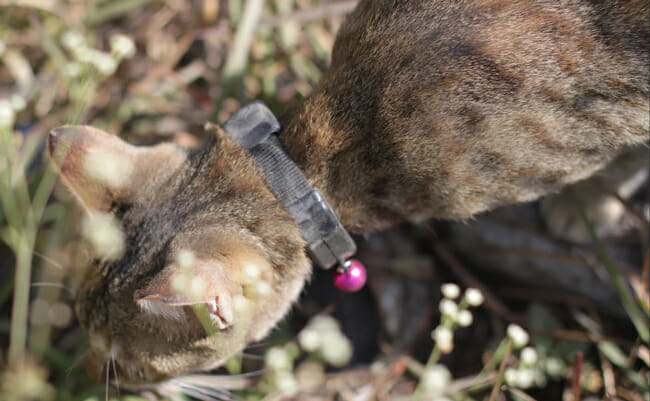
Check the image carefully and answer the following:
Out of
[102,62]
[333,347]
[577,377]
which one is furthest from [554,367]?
[102,62]

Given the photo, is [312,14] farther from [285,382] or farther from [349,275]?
[285,382]

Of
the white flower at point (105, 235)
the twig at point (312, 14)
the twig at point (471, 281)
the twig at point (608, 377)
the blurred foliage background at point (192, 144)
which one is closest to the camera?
the white flower at point (105, 235)

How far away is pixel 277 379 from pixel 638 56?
4.53 feet

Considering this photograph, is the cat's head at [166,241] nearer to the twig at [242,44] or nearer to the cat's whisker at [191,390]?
the cat's whisker at [191,390]

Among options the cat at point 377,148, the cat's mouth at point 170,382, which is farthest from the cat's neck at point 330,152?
the cat's mouth at point 170,382

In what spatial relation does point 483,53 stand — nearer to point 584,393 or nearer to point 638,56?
point 638,56

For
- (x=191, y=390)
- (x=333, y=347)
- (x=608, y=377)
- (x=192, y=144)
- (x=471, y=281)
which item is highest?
(x=192, y=144)

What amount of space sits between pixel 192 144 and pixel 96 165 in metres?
0.90

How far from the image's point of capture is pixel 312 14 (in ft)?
8.52

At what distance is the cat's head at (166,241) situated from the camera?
154 centimetres

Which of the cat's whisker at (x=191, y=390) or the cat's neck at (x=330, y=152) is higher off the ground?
the cat's neck at (x=330, y=152)

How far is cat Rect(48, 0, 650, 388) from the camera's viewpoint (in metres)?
1.56

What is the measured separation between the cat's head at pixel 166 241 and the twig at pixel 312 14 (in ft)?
3.41

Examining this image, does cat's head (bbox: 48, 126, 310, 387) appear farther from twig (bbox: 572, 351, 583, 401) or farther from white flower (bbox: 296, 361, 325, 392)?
twig (bbox: 572, 351, 583, 401)
